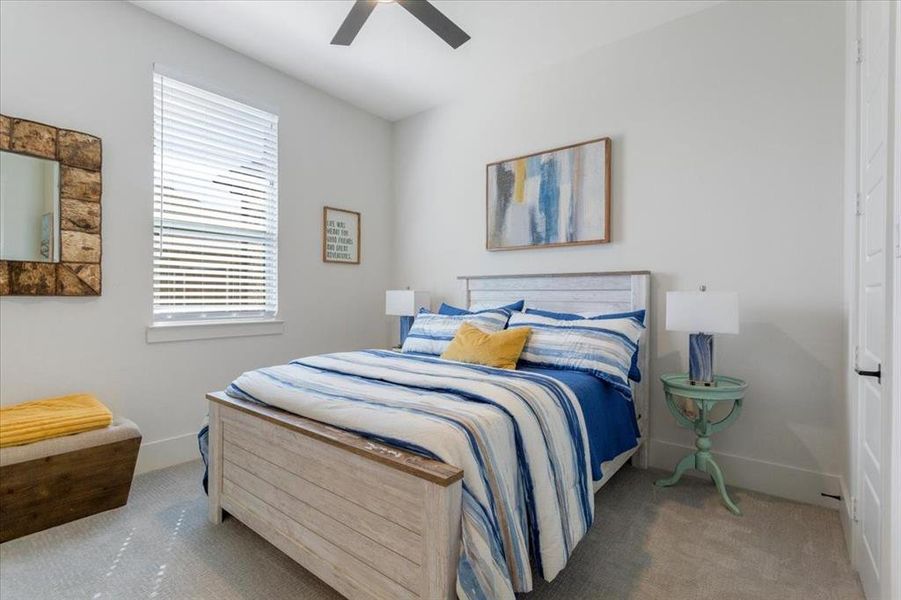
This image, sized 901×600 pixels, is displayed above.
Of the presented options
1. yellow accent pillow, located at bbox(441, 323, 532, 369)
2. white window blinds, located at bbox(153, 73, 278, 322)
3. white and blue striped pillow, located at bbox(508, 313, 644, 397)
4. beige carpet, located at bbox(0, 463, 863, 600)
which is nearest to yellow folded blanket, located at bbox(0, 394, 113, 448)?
beige carpet, located at bbox(0, 463, 863, 600)

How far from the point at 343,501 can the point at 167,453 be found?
2.06m

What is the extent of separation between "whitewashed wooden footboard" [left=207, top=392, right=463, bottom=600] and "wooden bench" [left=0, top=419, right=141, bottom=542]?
0.62m

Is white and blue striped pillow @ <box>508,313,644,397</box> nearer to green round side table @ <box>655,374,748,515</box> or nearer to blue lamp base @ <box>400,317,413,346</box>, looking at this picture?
green round side table @ <box>655,374,748,515</box>

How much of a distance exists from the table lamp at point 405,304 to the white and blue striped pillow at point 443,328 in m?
0.65

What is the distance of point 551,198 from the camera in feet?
10.9

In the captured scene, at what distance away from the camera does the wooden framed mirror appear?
2.28 meters

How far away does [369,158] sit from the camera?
4262mm

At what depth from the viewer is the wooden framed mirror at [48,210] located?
2277 millimetres

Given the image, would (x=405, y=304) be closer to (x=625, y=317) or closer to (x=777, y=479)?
(x=625, y=317)

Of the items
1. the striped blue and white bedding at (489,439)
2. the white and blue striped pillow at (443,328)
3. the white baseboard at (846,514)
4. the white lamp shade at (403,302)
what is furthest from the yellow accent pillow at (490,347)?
the white baseboard at (846,514)

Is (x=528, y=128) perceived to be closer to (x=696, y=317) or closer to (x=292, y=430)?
(x=696, y=317)

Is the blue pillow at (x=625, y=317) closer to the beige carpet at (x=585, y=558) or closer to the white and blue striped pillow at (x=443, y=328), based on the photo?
the white and blue striped pillow at (x=443, y=328)

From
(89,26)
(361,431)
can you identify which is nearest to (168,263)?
(89,26)

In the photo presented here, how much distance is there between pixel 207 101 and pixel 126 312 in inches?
61.5
